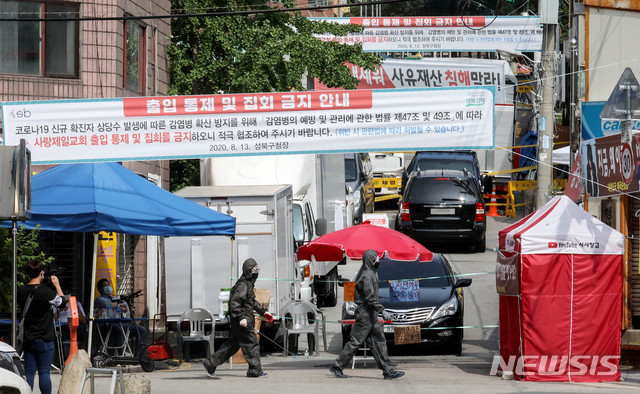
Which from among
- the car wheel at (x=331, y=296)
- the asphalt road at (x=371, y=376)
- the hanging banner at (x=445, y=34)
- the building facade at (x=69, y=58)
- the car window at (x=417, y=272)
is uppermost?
the hanging banner at (x=445, y=34)

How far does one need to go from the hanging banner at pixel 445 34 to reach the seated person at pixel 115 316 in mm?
19718

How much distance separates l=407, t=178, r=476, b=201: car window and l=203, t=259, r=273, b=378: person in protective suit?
1234cm

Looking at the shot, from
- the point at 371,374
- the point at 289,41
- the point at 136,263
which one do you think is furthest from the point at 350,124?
the point at 289,41

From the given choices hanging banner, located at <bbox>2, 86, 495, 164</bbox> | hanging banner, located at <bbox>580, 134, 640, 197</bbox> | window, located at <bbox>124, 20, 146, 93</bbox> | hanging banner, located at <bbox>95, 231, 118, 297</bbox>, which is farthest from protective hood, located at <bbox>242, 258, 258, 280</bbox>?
window, located at <bbox>124, 20, 146, 93</bbox>

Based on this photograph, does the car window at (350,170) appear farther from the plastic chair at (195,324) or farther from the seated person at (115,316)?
the plastic chair at (195,324)

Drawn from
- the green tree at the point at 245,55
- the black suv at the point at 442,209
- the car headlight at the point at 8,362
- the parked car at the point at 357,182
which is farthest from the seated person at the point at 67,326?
the parked car at the point at 357,182

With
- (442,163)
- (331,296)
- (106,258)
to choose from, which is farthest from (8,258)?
(442,163)

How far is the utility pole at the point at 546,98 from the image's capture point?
19.9 meters

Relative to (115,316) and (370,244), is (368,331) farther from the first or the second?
(115,316)

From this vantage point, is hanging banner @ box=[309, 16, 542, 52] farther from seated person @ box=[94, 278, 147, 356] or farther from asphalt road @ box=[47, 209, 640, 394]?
seated person @ box=[94, 278, 147, 356]

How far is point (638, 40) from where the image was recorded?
16.8 m

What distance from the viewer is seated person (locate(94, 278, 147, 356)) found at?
15.5m

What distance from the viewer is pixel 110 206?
1504 centimetres

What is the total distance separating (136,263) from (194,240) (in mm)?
5709
